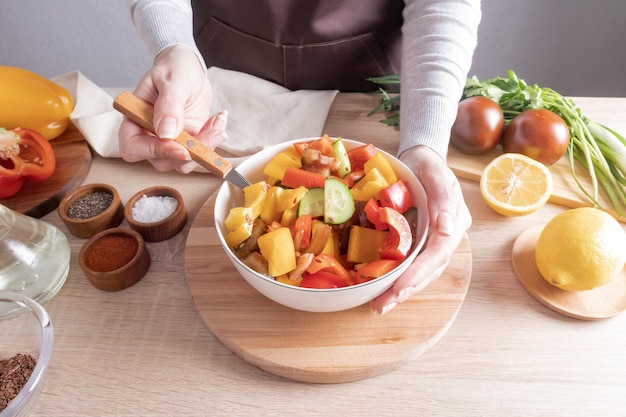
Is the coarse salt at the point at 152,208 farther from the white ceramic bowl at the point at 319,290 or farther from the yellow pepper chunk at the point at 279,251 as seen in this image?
the yellow pepper chunk at the point at 279,251

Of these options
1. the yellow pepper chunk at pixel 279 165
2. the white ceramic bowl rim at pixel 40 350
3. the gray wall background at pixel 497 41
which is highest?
the yellow pepper chunk at pixel 279 165

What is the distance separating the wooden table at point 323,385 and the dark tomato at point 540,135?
1.29 feet

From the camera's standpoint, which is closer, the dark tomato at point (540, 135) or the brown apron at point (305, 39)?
the dark tomato at point (540, 135)

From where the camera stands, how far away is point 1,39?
123 inches

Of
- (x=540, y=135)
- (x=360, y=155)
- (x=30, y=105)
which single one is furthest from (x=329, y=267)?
(x=30, y=105)

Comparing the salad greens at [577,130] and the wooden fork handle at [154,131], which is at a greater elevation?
the wooden fork handle at [154,131]

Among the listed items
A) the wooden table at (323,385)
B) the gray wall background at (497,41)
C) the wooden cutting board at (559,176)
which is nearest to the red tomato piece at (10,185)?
the wooden table at (323,385)

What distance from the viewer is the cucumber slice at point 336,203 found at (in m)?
1.02

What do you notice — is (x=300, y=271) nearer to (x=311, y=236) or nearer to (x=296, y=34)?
(x=311, y=236)

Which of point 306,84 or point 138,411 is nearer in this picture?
point 138,411

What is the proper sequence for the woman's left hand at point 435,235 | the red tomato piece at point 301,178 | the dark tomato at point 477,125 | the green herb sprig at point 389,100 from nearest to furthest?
1. the woman's left hand at point 435,235
2. the red tomato piece at point 301,178
3. the dark tomato at point 477,125
4. the green herb sprig at point 389,100

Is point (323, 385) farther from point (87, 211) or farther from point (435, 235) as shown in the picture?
point (87, 211)

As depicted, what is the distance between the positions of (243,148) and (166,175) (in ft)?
0.84

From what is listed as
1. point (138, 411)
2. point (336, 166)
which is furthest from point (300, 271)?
point (138, 411)
